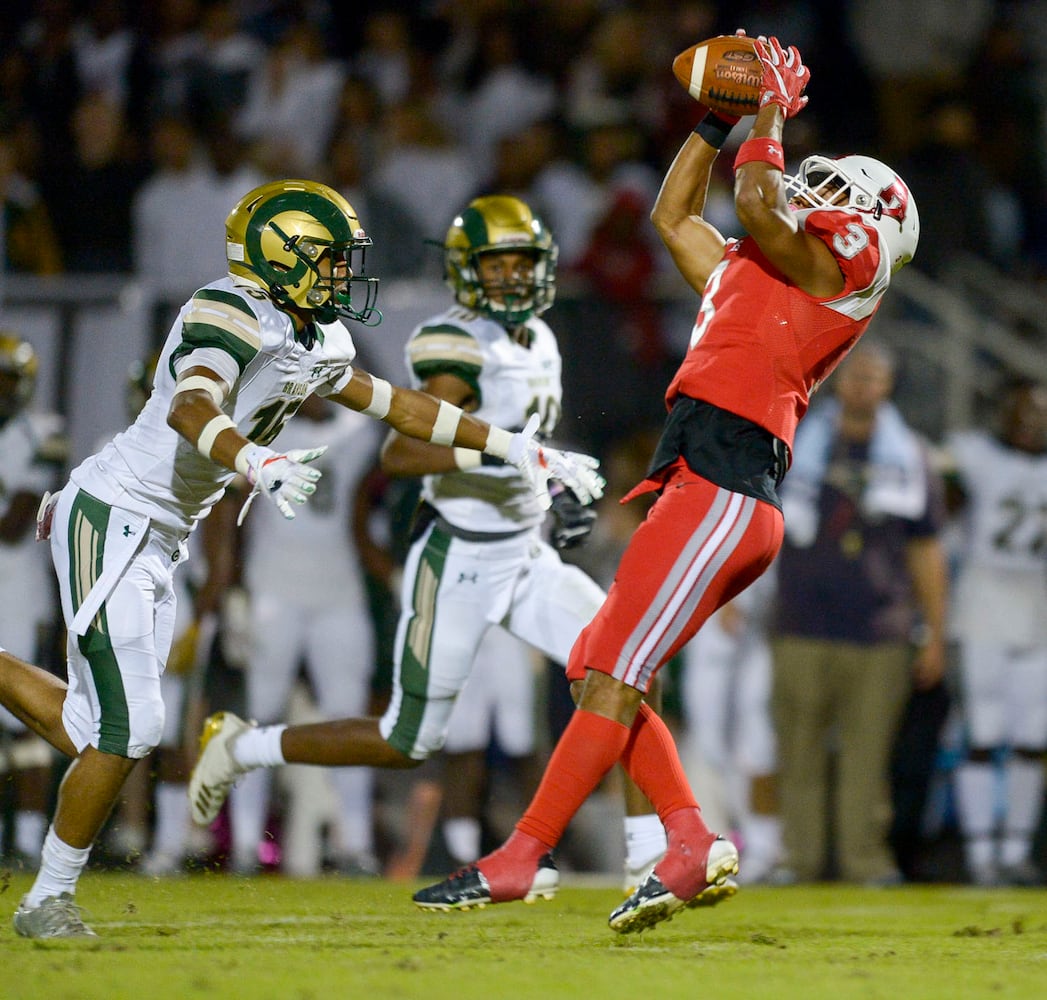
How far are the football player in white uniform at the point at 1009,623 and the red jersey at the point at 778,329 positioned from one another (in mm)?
3520

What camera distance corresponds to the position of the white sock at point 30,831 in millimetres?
6836

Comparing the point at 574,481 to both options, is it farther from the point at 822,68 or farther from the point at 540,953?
the point at 822,68

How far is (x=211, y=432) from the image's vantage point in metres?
4.37

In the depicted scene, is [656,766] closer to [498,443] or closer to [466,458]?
[498,443]

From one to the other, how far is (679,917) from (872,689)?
2.37m

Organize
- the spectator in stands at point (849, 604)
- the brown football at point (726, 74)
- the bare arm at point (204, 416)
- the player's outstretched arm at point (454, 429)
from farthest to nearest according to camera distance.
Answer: the spectator in stands at point (849, 604)
the player's outstretched arm at point (454, 429)
the brown football at point (726, 74)
the bare arm at point (204, 416)

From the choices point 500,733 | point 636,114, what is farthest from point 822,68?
point 500,733

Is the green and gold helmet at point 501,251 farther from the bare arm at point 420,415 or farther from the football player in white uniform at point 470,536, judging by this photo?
the bare arm at point 420,415

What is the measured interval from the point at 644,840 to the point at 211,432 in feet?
6.83

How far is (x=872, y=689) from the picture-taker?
7742 mm

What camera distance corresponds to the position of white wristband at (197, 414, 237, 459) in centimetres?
436

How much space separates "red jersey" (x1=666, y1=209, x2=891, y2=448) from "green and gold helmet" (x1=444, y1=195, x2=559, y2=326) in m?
1.32

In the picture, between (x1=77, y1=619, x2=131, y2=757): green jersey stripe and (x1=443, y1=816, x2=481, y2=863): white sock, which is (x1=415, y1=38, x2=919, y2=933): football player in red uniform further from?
(x1=443, y1=816, x2=481, y2=863): white sock

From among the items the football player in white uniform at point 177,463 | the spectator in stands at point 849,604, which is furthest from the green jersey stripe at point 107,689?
the spectator in stands at point 849,604
